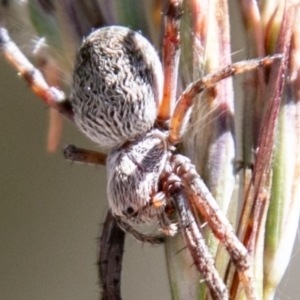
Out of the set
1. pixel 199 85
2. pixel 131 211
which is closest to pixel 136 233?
pixel 131 211

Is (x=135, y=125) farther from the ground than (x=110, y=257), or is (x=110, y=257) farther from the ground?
(x=135, y=125)

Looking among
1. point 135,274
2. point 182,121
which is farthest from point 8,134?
point 182,121

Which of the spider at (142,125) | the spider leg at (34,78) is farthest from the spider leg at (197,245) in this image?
the spider leg at (34,78)

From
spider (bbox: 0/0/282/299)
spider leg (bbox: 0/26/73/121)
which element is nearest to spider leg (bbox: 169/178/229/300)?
spider (bbox: 0/0/282/299)

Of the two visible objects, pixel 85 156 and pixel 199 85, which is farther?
pixel 85 156

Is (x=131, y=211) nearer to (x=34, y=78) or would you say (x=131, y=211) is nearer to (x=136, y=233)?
(x=136, y=233)

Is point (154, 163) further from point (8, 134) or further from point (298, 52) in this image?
point (8, 134)
